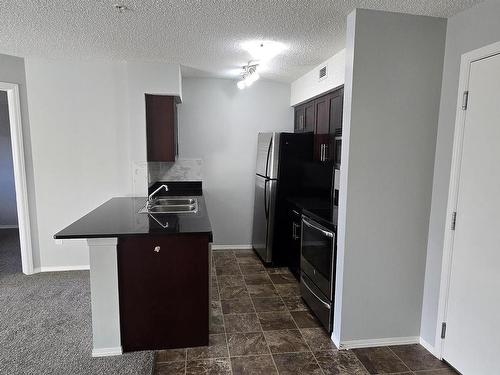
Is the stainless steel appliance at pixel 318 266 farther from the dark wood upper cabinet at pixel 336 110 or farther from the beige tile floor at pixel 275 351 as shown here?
the dark wood upper cabinet at pixel 336 110

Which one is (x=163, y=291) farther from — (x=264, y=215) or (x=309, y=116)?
(x=309, y=116)

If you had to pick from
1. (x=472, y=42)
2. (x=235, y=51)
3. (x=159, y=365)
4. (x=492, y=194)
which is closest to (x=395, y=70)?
(x=472, y=42)

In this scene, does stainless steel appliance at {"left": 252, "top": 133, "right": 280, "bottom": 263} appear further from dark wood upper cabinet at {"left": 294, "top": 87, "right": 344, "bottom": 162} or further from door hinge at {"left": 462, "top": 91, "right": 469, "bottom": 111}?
door hinge at {"left": 462, "top": 91, "right": 469, "bottom": 111}

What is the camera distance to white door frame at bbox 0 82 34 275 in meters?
3.49

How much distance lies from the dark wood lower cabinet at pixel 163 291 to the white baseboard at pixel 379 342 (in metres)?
1.05

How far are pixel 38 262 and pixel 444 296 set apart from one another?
402 centimetres

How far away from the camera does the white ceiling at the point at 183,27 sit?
211cm

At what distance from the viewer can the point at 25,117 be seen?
358 cm

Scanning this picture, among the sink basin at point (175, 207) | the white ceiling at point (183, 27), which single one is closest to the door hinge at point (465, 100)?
the white ceiling at point (183, 27)

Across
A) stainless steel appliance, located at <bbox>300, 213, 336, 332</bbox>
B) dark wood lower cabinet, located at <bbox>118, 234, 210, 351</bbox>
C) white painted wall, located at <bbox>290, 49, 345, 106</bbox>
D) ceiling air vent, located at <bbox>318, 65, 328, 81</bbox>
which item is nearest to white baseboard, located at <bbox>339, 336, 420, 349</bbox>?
stainless steel appliance, located at <bbox>300, 213, 336, 332</bbox>

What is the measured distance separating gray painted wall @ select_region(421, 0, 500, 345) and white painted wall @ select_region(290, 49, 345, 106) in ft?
3.11

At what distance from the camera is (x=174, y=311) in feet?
7.93

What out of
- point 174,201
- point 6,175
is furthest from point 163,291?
point 6,175

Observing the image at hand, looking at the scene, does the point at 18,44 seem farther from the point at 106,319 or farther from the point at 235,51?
the point at 106,319
